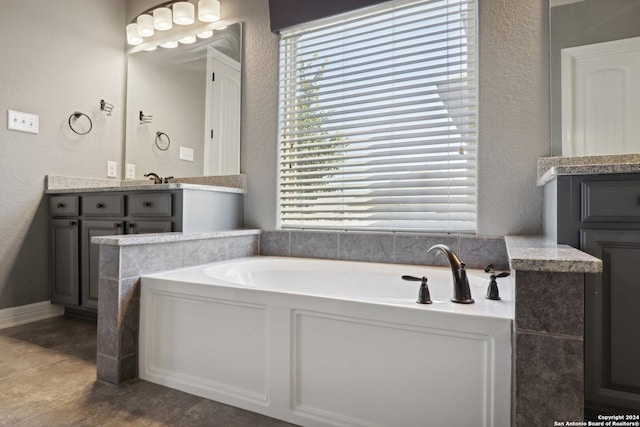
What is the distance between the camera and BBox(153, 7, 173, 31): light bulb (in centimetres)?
306

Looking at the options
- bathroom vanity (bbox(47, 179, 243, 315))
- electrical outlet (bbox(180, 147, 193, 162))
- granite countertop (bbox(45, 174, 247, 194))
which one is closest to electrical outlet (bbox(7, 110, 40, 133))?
granite countertop (bbox(45, 174, 247, 194))

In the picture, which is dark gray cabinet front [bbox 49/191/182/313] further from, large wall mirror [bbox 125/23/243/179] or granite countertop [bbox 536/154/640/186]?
granite countertop [bbox 536/154/640/186]

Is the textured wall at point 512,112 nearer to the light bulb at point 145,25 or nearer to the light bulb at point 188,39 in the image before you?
the light bulb at point 188,39

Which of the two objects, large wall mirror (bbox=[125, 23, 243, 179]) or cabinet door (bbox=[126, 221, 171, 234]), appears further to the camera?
large wall mirror (bbox=[125, 23, 243, 179])

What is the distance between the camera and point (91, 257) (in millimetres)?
2590

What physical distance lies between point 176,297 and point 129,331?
0.98 feet

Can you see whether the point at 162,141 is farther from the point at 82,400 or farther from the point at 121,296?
the point at 82,400

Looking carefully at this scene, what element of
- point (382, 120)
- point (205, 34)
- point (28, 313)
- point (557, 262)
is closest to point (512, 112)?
point (382, 120)

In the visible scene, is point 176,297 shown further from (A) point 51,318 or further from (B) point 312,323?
(A) point 51,318

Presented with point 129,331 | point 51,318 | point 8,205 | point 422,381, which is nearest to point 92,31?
point 8,205

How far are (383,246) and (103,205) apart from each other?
1.91 m

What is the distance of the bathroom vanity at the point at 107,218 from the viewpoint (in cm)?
229

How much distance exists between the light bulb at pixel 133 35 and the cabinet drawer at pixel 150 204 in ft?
5.44

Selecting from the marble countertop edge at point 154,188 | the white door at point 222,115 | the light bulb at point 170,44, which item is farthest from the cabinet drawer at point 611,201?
the light bulb at point 170,44
